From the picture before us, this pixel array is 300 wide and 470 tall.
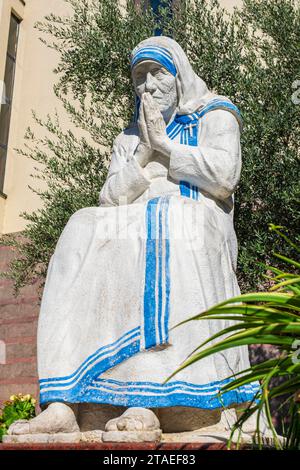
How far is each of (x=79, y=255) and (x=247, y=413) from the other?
1.39 meters

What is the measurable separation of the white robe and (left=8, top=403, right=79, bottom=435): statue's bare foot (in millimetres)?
54

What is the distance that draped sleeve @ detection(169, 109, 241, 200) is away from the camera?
3979 millimetres

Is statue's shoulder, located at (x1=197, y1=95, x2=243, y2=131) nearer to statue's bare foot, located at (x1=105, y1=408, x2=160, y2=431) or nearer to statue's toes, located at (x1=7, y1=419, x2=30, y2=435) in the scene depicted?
statue's bare foot, located at (x1=105, y1=408, x2=160, y2=431)

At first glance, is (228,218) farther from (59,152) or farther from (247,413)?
(59,152)

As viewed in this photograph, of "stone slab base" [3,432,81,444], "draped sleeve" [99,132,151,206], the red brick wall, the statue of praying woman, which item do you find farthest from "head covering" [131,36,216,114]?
the red brick wall

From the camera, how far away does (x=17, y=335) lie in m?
9.06

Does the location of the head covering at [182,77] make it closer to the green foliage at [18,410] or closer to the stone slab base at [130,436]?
the stone slab base at [130,436]

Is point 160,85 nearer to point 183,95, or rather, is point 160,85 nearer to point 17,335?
point 183,95

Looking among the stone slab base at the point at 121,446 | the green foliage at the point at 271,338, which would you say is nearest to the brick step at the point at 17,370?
the stone slab base at the point at 121,446

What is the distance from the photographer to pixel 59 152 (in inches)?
308

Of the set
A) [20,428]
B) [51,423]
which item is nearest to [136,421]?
[51,423]

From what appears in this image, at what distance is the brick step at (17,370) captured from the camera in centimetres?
871

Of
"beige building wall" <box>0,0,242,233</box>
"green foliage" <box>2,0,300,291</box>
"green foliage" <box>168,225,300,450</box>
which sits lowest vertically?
"green foliage" <box>168,225,300,450</box>

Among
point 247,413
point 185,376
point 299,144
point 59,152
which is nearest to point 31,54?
point 59,152
